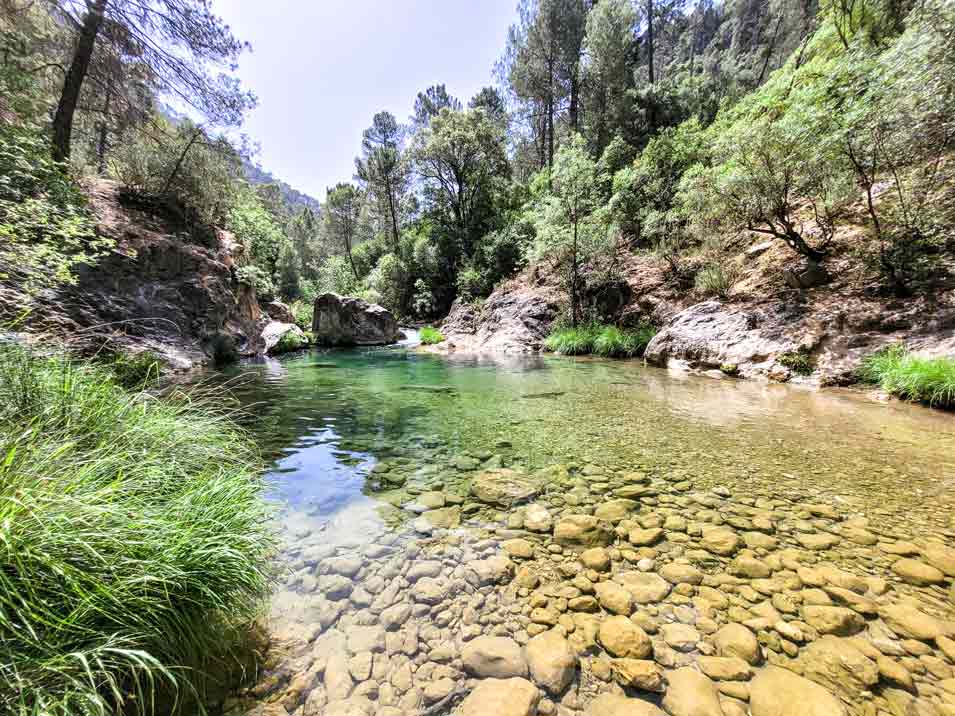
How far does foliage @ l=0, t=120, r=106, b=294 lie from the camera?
3582 millimetres

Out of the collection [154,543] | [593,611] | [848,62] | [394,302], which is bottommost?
[593,611]

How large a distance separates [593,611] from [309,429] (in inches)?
208

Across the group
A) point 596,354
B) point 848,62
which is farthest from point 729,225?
point 596,354

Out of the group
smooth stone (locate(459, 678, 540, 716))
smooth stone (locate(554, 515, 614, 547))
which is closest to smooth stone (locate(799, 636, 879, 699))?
smooth stone (locate(554, 515, 614, 547))

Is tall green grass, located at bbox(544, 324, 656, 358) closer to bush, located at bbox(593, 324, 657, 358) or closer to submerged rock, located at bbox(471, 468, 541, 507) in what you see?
bush, located at bbox(593, 324, 657, 358)

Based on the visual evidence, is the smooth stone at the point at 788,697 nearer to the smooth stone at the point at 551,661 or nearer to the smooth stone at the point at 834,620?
the smooth stone at the point at 834,620

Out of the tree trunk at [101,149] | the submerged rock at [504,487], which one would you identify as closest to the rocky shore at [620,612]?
the submerged rock at [504,487]

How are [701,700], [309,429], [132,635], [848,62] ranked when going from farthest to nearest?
[848,62] < [309,429] < [701,700] < [132,635]

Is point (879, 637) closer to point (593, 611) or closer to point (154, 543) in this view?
point (593, 611)

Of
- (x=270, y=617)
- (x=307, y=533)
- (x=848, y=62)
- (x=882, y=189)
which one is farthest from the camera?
(x=882, y=189)

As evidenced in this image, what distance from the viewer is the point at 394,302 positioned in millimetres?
32531

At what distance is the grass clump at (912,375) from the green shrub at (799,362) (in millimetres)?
1050

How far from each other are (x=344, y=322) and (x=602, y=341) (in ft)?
51.9

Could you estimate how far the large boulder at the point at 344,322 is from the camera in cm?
2292
